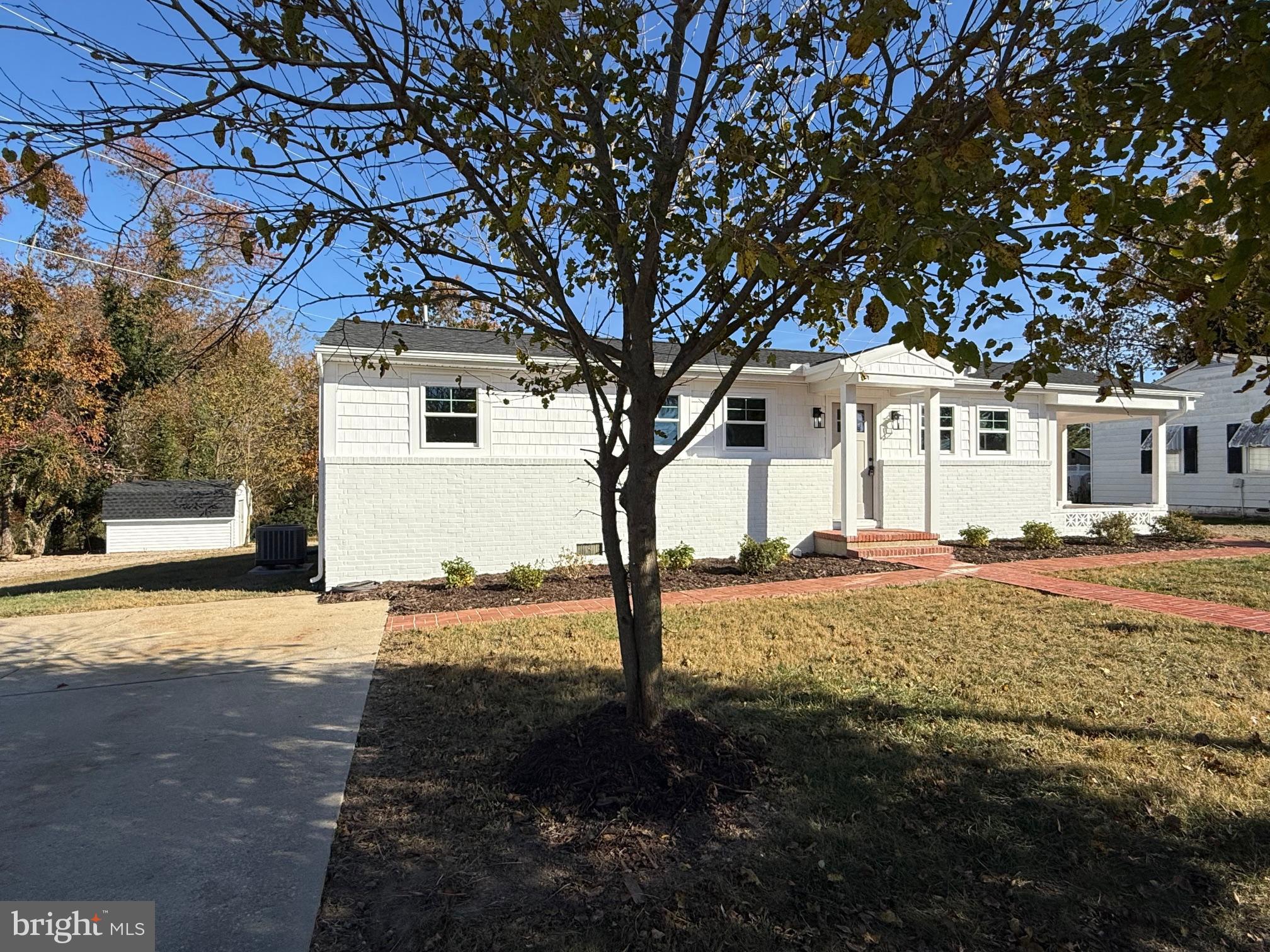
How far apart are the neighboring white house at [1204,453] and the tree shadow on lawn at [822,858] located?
61.0 ft

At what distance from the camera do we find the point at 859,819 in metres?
3.21

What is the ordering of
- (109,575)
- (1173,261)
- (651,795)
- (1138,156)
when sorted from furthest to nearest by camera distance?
(109,575) < (651,795) < (1173,261) < (1138,156)

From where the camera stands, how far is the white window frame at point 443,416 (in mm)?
10797

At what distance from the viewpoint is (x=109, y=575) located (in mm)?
13734

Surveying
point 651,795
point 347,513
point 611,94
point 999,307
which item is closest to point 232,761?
point 651,795

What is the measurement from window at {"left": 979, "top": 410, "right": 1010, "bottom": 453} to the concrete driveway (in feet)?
41.5

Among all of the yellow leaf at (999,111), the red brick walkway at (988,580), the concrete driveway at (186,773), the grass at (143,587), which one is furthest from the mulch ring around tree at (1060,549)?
the grass at (143,587)

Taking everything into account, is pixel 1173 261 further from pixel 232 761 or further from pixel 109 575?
pixel 109 575

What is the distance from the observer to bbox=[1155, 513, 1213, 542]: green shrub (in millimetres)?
14008

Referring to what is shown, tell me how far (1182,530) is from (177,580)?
1913 cm

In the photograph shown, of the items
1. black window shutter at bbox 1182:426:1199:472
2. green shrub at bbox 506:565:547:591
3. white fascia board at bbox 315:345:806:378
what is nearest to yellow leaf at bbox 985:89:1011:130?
white fascia board at bbox 315:345:806:378

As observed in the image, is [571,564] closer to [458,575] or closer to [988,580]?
[458,575]

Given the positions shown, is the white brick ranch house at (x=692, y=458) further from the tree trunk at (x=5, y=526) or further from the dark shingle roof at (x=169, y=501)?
the tree trunk at (x=5, y=526)

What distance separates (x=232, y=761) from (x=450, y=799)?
4.81 feet
